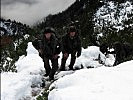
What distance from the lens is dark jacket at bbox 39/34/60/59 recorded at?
37.4ft

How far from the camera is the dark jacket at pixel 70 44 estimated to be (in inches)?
479

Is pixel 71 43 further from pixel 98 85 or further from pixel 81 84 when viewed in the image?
pixel 98 85

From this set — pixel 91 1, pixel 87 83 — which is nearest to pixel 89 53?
pixel 87 83

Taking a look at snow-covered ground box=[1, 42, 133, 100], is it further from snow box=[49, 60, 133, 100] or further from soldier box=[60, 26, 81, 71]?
soldier box=[60, 26, 81, 71]

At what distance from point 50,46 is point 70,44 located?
104 centimetres

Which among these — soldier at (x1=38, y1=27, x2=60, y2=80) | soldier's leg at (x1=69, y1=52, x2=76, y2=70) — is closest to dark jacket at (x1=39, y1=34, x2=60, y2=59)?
soldier at (x1=38, y1=27, x2=60, y2=80)

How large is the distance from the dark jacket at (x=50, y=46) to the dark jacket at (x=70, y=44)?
15.8 inches

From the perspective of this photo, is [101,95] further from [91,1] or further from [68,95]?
[91,1]

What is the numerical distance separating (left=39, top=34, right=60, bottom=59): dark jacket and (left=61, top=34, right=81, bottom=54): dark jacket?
40cm

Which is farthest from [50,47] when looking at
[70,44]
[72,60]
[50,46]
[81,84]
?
[81,84]

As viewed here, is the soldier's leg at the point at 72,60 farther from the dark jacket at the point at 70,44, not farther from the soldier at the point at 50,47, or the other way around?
the soldier at the point at 50,47

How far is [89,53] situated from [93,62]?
3.96 feet

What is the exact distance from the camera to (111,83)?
767cm

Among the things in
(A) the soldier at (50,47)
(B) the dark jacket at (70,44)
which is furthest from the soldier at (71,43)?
(A) the soldier at (50,47)
